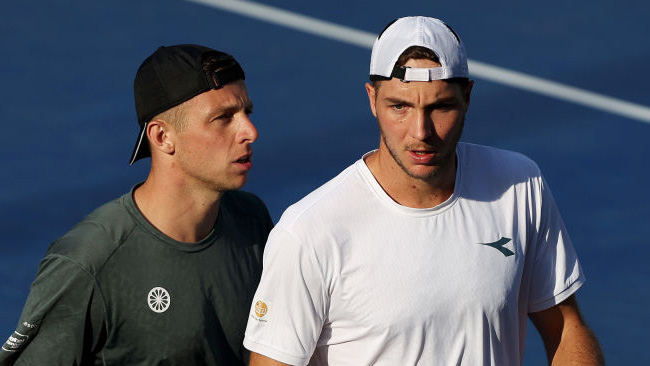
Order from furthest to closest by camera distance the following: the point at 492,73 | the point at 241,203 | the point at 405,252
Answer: the point at 492,73
the point at 241,203
the point at 405,252

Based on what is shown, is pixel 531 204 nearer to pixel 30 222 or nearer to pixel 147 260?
pixel 147 260

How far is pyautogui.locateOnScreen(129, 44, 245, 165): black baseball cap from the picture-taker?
8.36 m

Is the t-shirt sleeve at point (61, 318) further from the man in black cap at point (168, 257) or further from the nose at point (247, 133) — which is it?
the nose at point (247, 133)

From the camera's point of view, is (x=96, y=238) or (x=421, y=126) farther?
(x=96, y=238)

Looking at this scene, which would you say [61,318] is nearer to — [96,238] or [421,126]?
[96,238]

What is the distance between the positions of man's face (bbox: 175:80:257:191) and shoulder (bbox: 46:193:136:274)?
0.41 metres

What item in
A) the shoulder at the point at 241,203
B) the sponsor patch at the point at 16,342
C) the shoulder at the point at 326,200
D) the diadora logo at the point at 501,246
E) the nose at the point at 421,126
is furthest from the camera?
the shoulder at the point at 241,203

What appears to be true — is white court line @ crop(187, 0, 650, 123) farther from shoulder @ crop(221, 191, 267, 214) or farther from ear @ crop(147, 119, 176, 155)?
ear @ crop(147, 119, 176, 155)

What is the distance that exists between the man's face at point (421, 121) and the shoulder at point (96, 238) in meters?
1.60

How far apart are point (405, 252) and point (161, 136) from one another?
5.77ft

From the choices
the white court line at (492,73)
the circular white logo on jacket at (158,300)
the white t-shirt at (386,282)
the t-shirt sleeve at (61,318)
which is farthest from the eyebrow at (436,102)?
the white court line at (492,73)

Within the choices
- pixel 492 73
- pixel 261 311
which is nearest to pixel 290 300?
pixel 261 311

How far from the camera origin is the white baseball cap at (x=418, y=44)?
7.29 m

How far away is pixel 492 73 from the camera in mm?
15617
